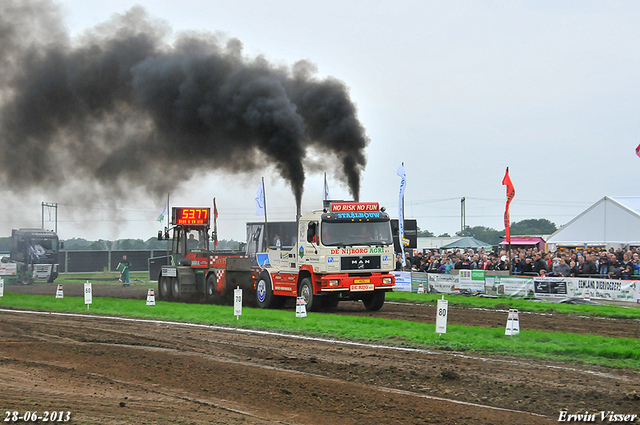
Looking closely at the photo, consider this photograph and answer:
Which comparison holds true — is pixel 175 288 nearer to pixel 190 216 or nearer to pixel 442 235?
pixel 190 216

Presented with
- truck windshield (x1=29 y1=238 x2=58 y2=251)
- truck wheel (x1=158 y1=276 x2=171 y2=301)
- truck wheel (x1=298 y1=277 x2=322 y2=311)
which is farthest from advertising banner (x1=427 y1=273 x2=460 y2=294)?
truck windshield (x1=29 y1=238 x2=58 y2=251)

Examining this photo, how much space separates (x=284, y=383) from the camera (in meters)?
9.01

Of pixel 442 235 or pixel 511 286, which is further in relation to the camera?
pixel 442 235

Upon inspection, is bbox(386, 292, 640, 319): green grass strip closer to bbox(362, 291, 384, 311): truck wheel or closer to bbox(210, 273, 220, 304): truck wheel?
bbox(362, 291, 384, 311): truck wheel

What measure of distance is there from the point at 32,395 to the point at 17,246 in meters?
41.8

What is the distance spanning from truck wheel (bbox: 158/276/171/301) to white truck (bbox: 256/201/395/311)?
30.7ft

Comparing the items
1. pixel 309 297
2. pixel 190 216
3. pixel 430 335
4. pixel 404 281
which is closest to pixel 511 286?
pixel 404 281

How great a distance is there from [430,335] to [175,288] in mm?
15659

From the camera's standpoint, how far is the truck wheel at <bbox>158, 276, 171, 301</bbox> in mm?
27469

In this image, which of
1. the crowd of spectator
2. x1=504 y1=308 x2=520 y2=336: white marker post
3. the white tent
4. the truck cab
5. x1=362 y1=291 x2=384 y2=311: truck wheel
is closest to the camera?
x1=504 y1=308 x2=520 y2=336: white marker post

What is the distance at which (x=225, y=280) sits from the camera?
2425cm

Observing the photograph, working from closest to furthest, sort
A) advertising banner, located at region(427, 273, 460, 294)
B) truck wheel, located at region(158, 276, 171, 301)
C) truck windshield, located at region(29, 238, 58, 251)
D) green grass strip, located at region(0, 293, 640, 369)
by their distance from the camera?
green grass strip, located at region(0, 293, 640, 369)
advertising banner, located at region(427, 273, 460, 294)
truck wheel, located at region(158, 276, 171, 301)
truck windshield, located at region(29, 238, 58, 251)

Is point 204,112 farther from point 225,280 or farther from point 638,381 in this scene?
point 638,381

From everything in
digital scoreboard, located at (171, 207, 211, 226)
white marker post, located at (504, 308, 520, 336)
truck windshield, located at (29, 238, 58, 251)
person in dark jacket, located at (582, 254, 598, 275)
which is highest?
digital scoreboard, located at (171, 207, 211, 226)
